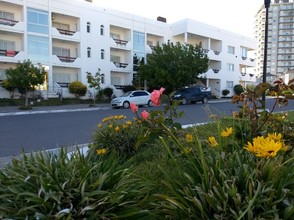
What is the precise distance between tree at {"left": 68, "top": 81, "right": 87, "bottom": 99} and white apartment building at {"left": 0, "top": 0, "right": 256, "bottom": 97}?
1178mm

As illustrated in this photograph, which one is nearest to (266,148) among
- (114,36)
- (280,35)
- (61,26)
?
(61,26)

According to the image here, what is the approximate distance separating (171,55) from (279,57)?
4490 inches

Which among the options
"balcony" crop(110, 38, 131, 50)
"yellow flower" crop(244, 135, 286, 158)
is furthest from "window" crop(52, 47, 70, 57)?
"yellow flower" crop(244, 135, 286, 158)

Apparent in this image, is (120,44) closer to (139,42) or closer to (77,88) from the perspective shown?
(139,42)

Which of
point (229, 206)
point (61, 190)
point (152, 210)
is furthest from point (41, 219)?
point (229, 206)

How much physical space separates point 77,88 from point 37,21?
7.81 m

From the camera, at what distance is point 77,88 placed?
30.1m

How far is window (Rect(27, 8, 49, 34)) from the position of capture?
28516mm

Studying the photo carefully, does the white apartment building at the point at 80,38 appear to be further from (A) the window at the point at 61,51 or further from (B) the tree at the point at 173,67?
(B) the tree at the point at 173,67

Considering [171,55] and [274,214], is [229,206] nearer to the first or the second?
[274,214]

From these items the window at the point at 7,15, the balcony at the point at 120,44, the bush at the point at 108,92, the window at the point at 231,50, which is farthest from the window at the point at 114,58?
the window at the point at 231,50

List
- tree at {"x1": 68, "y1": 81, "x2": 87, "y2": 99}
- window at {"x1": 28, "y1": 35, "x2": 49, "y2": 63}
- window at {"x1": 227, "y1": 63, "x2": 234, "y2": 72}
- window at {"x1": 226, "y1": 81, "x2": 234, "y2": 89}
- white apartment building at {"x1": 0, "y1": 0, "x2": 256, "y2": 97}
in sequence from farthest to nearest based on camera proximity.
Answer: window at {"x1": 226, "y1": 81, "x2": 234, "y2": 89} → window at {"x1": 227, "y1": 63, "x2": 234, "y2": 72} → tree at {"x1": 68, "y1": 81, "x2": 87, "y2": 99} → window at {"x1": 28, "y1": 35, "x2": 49, "y2": 63} → white apartment building at {"x1": 0, "y1": 0, "x2": 256, "y2": 97}

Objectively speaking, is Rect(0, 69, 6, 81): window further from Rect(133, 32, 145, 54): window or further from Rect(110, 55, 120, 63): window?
Rect(133, 32, 145, 54): window

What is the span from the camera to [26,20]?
2816cm
